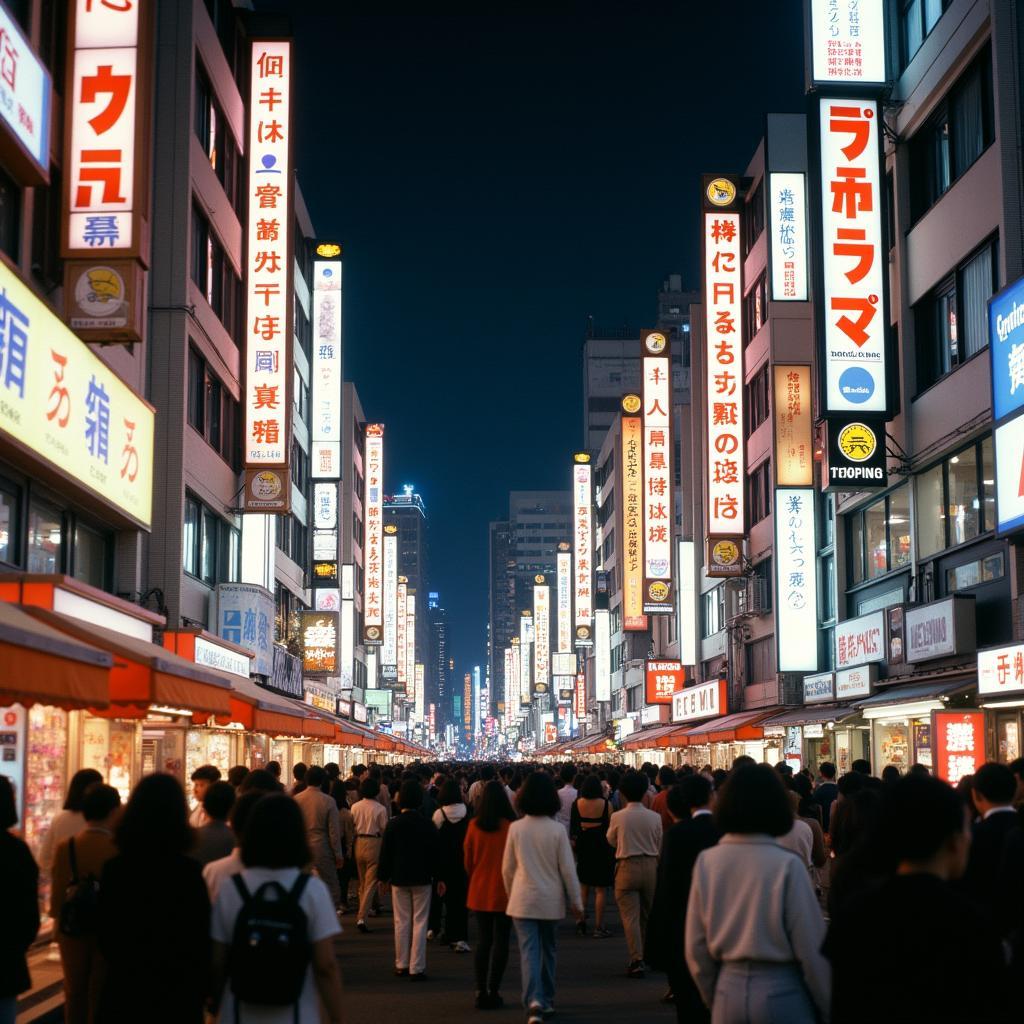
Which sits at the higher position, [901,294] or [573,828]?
[901,294]

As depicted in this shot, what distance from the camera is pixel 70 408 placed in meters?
16.1

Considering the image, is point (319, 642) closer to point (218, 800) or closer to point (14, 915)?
point (218, 800)

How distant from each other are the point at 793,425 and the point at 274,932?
30.7 m

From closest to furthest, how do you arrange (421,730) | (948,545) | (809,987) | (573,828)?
(809,987) → (573,828) → (948,545) → (421,730)

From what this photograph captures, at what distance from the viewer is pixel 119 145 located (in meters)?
16.3

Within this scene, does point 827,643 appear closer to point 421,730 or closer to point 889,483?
point 889,483

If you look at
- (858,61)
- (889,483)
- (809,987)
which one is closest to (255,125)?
(858,61)

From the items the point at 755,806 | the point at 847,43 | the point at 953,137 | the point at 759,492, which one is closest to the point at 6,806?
the point at 755,806

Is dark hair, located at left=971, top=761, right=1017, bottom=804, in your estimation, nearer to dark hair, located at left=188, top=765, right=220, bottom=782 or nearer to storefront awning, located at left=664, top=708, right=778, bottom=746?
dark hair, located at left=188, top=765, right=220, bottom=782

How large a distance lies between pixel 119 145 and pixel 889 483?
54.9ft

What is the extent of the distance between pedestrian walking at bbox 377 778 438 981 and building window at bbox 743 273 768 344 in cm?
2839

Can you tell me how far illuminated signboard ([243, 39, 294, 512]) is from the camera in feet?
92.5

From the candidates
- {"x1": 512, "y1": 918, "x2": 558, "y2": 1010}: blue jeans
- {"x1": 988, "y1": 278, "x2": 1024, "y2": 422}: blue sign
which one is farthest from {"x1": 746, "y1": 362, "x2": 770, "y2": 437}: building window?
{"x1": 512, "y1": 918, "x2": 558, "y2": 1010}: blue jeans

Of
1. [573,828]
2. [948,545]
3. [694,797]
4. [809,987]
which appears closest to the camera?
[809,987]
